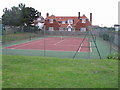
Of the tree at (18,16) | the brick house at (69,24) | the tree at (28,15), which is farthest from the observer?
the brick house at (69,24)

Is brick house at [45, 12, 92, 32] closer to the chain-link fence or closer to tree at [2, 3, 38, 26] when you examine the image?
the chain-link fence

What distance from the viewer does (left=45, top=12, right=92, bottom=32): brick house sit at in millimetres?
57719

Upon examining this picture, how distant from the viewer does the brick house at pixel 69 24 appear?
5772 cm

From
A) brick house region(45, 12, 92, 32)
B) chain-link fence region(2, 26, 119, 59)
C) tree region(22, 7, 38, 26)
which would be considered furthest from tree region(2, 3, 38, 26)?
brick house region(45, 12, 92, 32)

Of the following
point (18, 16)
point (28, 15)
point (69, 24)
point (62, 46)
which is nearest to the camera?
point (62, 46)

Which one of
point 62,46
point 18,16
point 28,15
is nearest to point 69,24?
point 28,15

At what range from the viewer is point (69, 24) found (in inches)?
2413

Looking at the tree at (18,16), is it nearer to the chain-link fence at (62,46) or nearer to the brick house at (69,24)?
the chain-link fence at (62,46)

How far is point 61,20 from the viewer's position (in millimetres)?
64000

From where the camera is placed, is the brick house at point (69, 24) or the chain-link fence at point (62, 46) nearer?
the chain-link fence at point (62, 46)

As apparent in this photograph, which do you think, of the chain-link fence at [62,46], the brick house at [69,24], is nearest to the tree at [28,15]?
the chain-link fence at [62,46]

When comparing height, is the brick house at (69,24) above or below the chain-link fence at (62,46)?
above

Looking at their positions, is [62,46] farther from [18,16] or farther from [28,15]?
[28,15]

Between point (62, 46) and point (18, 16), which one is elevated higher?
point (18, 16)
